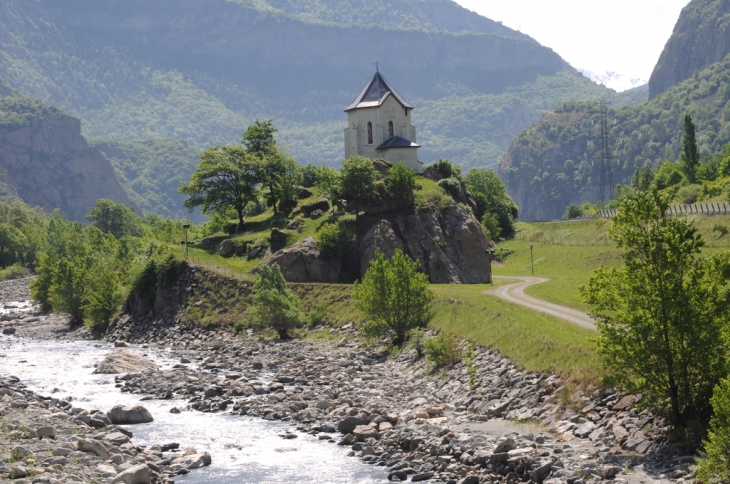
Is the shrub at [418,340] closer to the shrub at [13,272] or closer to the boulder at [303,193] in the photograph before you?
the boulder at [303,193]

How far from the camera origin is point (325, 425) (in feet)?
139

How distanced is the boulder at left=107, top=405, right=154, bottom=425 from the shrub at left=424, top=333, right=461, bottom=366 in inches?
674

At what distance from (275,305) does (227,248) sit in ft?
77.8

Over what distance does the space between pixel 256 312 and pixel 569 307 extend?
1071 inches

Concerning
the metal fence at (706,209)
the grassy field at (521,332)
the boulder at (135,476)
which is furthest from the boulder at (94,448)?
the metal fence at (706,209)

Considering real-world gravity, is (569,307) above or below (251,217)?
below

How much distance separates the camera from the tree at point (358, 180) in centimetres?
9119

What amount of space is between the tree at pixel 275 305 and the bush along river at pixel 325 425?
Answer: 10.2 metres

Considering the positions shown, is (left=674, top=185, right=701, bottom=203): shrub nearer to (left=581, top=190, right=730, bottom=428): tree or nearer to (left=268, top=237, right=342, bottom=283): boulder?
(left=268, top=237, right=342, bottom=283): boulder

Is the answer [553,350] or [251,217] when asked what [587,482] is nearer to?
[553,350]

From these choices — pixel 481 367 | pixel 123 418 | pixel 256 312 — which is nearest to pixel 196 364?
pixel 256 312

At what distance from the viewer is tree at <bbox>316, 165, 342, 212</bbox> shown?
308 ft

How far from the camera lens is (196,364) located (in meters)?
66.1

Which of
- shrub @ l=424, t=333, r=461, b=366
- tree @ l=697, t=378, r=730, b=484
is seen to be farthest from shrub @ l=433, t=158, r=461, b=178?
tree @ l=697, t=378, r=730, b=484
